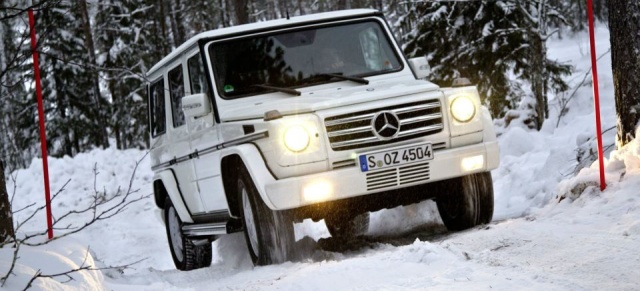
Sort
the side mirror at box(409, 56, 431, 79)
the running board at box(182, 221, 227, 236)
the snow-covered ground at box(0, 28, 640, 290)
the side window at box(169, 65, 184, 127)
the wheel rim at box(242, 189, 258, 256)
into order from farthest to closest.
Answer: the side window at box(169, 65, 184, 127) < the side mirror at box(409, 56, 431, 79) < the running board at box(182, 221, 227, 236) < the wheel rim at box(242, 189, 258, 256) < the snow-covered ground at box(0, 28, 640, 290)

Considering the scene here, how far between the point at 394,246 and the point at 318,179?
1020mm

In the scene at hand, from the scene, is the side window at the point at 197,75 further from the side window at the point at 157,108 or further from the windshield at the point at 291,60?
the side window at the point at 157,108

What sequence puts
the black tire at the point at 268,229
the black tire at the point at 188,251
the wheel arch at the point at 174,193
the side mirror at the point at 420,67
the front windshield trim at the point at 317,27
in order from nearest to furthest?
1. the black tire at the point at 268,229
2. the front windshield trim at the point at 317,27
3. the side mirror at the point at 420,67
4. the wheel arch at the point at 174,193
5. the black tire at the point at 188,251

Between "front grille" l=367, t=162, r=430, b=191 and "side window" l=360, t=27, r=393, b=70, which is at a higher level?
"side window" l=360, t=27, r=393, b=70

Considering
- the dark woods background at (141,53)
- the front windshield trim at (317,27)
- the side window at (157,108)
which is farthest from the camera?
the dark woods background at (141,53)

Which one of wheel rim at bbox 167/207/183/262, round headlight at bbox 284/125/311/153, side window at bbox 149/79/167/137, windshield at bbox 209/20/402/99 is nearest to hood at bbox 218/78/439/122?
windshield at bbox 209/20/402/99

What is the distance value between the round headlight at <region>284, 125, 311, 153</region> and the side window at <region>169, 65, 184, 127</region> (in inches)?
94.1

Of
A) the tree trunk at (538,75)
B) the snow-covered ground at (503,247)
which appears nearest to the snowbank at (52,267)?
the snow-covered ground at (503,247)

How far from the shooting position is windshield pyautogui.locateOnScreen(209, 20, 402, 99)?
7.16 metres

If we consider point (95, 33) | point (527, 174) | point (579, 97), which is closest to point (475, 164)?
point (527, 174)

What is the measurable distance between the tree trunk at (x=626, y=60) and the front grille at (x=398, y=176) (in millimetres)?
1694

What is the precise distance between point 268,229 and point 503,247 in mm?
1847

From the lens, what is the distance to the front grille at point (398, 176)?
244 inches

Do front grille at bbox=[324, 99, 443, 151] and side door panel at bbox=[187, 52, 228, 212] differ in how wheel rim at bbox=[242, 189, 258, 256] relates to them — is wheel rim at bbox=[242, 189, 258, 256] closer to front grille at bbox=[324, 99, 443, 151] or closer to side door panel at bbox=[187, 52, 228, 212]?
side door panel at bbox=[187, 52, 228, 212]
